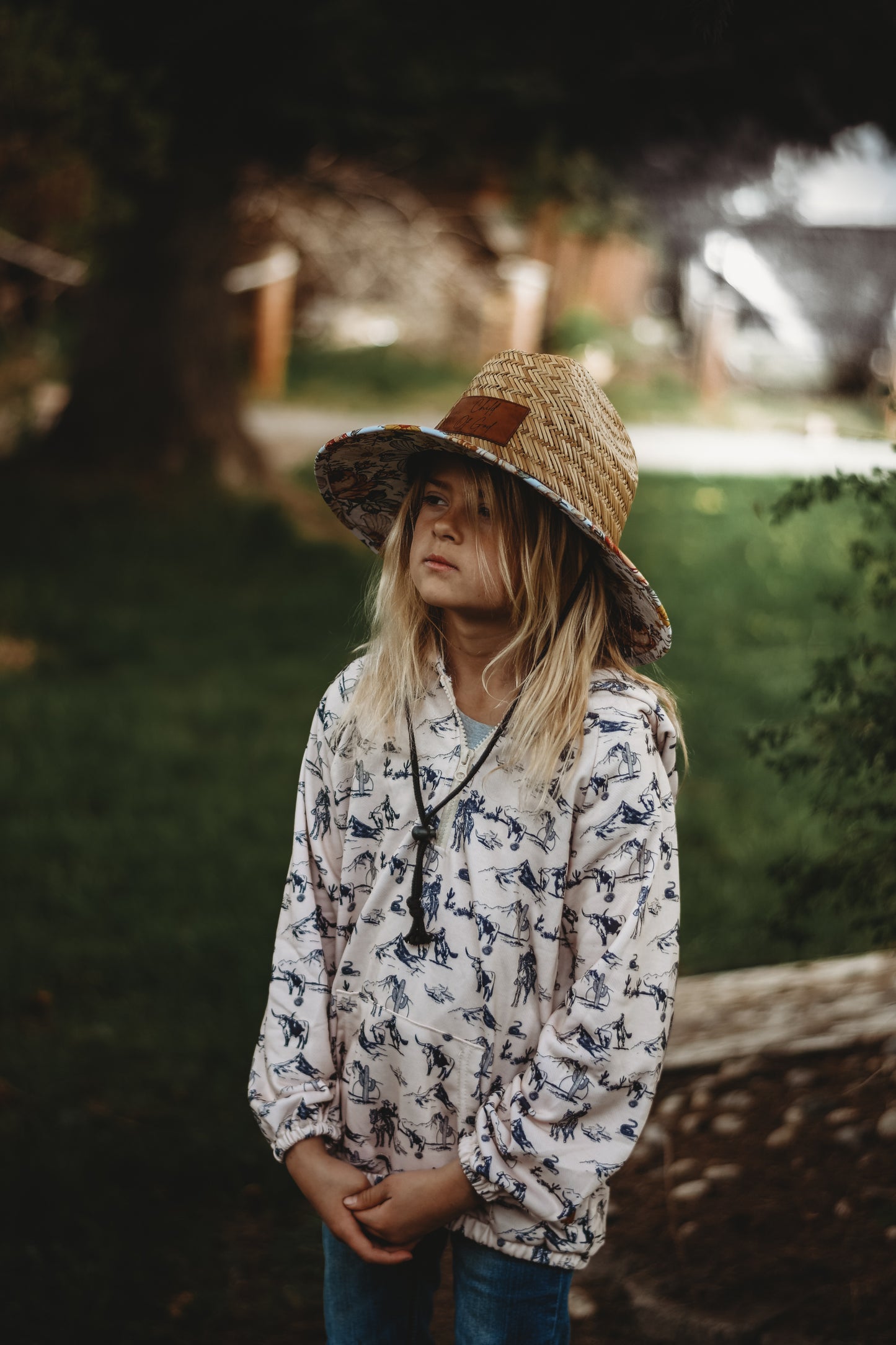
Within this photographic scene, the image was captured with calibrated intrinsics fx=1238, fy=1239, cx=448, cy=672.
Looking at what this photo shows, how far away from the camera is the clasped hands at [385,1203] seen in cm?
155

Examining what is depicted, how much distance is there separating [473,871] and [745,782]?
3.92m

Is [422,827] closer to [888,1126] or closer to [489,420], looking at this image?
[489,420]

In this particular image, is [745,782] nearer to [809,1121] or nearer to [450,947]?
[809,1121]

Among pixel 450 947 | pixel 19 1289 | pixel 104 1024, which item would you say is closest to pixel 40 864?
pixel 104 1024

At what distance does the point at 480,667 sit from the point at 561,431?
363mm

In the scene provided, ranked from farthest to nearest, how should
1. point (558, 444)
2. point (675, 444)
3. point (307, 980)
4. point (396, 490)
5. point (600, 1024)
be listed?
point (675, 444), point (396, 490), point (307, 980), point (558, 444), point (600, 1024)

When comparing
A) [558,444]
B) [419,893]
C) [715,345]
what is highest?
[715,345]

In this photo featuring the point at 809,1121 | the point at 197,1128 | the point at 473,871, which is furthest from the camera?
the point at 197,1128

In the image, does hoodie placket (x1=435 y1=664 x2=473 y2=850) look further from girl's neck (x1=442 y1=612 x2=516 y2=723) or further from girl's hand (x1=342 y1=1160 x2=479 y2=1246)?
girl's hand (x1=342 y1=1160 x2=479 y2=1246)

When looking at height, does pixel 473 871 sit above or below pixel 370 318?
below

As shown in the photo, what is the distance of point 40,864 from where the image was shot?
430 centimetres

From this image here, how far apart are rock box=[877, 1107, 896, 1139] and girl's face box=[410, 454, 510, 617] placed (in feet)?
5.00

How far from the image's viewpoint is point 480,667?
5.89ft

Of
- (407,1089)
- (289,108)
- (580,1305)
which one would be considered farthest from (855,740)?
(289,108)
